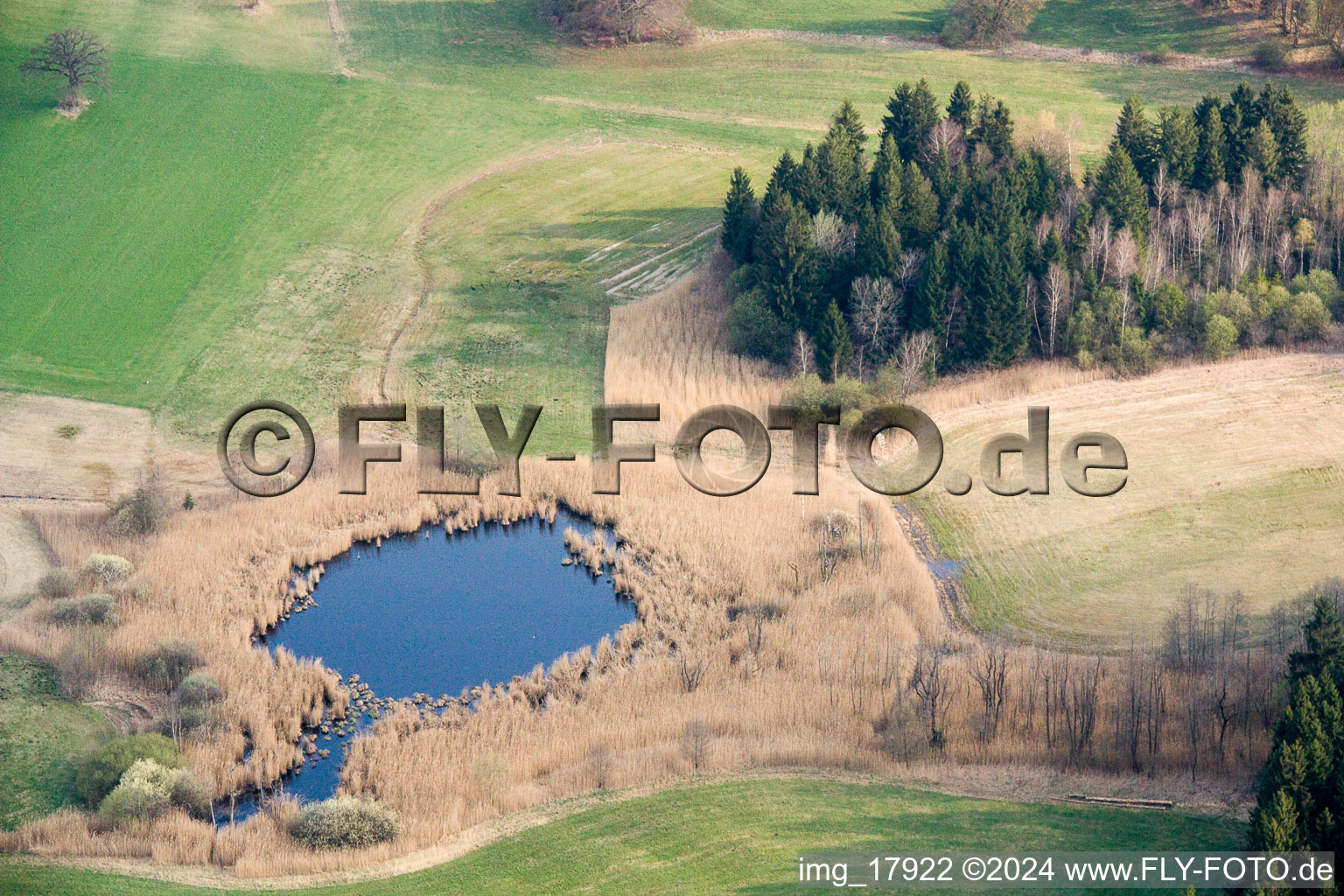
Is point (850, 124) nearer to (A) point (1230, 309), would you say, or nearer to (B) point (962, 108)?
(B) point (962, 108)

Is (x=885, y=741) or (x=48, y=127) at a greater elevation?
(x=48, y=127)

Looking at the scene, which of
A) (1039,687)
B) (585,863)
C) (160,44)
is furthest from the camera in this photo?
(160,44)

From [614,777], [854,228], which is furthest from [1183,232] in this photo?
[614,777]

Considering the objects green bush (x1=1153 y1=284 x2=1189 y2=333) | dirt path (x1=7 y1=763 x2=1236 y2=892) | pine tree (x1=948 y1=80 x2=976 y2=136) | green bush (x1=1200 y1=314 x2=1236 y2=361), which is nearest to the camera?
dirt path (x1=7 y1=763 x2=1236 y2=892)

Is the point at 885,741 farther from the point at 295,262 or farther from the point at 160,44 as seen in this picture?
the point at 160,44

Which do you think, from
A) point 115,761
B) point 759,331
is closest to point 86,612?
point 115,761

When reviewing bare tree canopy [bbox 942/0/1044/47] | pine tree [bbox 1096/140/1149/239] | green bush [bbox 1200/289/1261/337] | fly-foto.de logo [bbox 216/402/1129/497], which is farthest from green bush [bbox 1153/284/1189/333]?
bare tree canopy [bbox 942/0/1044/47]

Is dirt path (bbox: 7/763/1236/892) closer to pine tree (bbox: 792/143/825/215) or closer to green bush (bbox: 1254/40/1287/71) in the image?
pine tree (bbox: 792/143/825/215)

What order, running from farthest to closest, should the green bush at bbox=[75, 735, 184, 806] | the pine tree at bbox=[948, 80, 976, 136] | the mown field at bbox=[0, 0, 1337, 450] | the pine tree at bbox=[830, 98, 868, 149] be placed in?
the pine tree at bbox=[948, 80, 976, 136] → the pine tree at bbox=[830, 98, 868, 149] → the mown field at bbox=[0, 0, 1337, 450] → the green bush at bbox=[75, 735, 184, 806]
